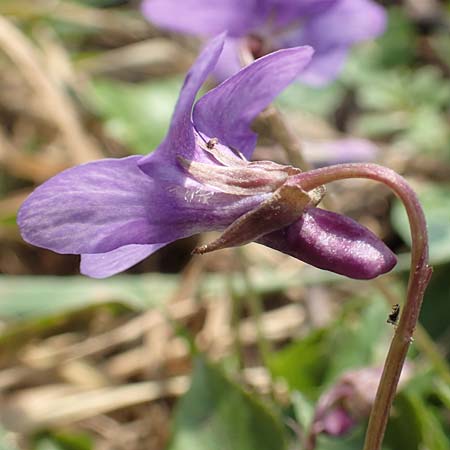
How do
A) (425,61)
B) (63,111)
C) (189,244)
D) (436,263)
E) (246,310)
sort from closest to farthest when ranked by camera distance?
(436,263) → (246,310) → (189,244) → (63,111) → (425,61)

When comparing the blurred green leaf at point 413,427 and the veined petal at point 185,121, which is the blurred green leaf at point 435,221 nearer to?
the blurred green leaf at point 413,427

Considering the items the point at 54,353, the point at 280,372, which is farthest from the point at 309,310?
the point at 54,353

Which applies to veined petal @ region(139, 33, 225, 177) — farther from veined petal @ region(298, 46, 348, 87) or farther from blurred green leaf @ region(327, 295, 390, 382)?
veined petal @ region(298, 46, 348, 87)

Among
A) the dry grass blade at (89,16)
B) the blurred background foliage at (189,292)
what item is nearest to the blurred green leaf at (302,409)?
the blurred background foliage at (189,292)

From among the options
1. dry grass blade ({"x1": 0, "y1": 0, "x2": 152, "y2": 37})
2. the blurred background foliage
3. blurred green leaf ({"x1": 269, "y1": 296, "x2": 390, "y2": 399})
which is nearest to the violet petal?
the blurred background foliage

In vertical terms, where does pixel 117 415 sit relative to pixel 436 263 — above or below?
below

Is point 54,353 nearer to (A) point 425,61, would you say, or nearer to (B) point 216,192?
(B) point 216,192
